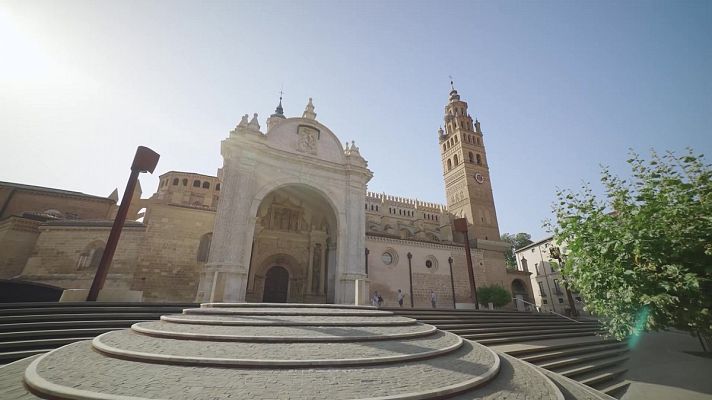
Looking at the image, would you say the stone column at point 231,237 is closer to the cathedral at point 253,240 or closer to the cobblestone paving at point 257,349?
the cathedral at point 253,240

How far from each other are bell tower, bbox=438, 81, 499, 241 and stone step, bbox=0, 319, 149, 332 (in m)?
36.6

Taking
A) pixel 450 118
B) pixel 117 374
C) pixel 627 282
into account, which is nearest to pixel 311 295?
pixel 117 374

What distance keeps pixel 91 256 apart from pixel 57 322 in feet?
45.2

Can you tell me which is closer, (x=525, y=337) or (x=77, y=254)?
(x=525, y=337)

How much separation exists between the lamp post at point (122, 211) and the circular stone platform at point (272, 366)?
5.32m

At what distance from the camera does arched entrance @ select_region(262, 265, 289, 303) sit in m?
16.2

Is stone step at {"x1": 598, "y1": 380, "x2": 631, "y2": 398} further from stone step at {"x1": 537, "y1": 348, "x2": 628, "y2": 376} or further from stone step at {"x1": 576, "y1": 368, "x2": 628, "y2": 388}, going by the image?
stone step at {"x1": 537, "y1": 348, "x2": 628, "y2": 376}

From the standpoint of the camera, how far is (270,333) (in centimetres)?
612

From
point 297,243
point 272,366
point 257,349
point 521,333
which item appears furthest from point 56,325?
point 521,333

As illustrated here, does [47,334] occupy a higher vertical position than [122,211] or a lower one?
lower

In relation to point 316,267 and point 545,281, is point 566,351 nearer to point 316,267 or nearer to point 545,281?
point 316,267

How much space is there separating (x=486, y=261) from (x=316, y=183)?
941 inches

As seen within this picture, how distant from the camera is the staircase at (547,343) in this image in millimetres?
7688

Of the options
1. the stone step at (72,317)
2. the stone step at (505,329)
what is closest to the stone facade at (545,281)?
the stone step at (505,329)
